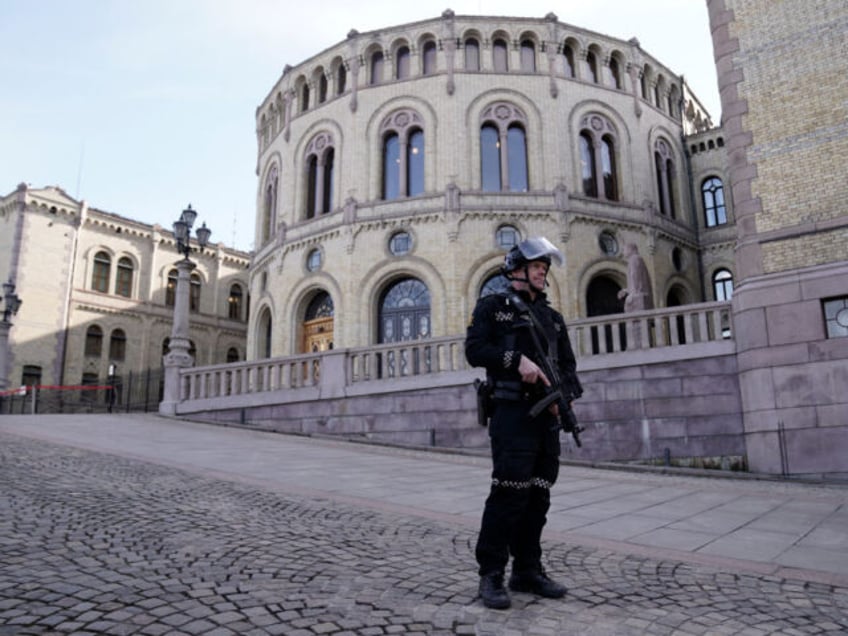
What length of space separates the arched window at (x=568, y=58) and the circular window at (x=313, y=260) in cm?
1248

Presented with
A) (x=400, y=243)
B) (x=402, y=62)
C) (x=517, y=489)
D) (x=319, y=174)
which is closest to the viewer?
(x=517, y=489)

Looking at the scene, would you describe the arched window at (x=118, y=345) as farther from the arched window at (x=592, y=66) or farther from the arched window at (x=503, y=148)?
the arched window at (x=592, y=66)

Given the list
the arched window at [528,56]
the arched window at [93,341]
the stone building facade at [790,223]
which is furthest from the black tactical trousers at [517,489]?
the arched window at [93,341]

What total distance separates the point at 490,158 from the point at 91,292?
2379 centimetres

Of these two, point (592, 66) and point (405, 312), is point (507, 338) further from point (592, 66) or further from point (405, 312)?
point (592, 66)

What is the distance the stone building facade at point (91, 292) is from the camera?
32625mm

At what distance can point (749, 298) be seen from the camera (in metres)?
11.4

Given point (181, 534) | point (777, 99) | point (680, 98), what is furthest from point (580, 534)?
point (680, 98)

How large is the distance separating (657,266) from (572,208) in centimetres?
449

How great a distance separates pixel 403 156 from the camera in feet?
82.3

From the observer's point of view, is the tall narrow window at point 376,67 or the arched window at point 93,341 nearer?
the tall narrow window at point 376,67

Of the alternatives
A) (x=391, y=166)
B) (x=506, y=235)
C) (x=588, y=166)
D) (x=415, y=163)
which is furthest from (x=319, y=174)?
(x=588, y=166)

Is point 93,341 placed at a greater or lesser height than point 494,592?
greater

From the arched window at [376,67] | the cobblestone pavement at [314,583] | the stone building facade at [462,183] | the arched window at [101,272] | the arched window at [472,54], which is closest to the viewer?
the cobblestone pavement at [314,583]
